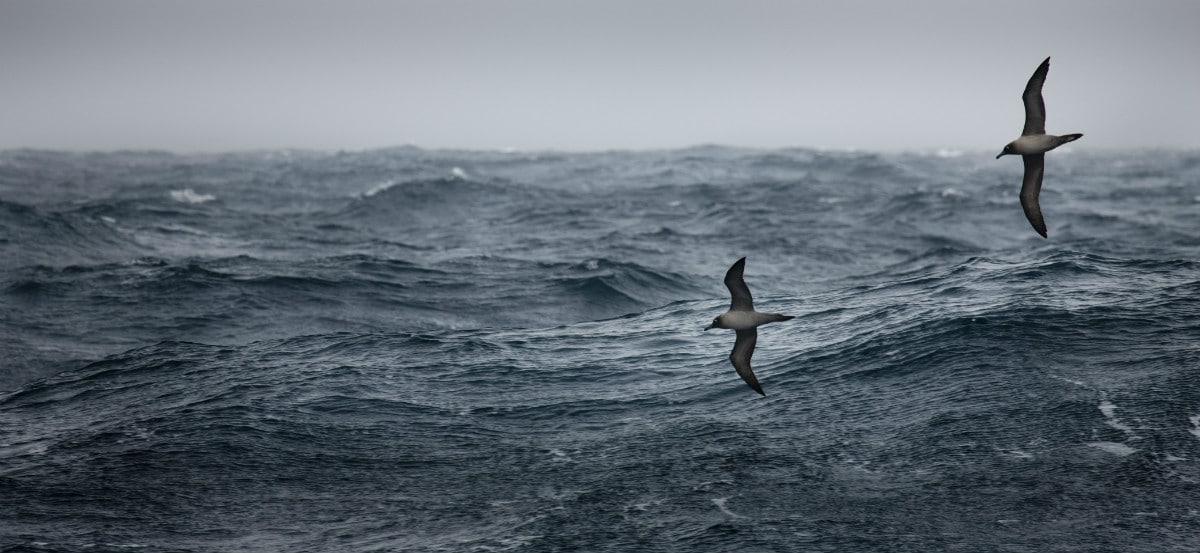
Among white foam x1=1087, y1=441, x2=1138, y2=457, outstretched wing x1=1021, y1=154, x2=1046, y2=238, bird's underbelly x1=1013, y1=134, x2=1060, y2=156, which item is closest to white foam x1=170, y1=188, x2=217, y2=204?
outstretched wing x1=1021, y1=154, x2=1046, y2=238

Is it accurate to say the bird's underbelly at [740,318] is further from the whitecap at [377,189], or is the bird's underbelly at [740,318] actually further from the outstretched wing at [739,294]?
the whitecap at [377,189]

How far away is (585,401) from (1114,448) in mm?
10083

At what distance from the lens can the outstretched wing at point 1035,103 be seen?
15.8 metres

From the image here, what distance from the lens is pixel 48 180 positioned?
308 feet

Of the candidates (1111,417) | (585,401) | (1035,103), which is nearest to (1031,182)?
(1035,103)

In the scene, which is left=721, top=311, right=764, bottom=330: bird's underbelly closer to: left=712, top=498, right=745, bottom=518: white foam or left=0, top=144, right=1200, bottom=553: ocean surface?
left=0, top=144, right=1200, bottom=553: ocean surface

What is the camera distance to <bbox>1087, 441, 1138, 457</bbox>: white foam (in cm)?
1658

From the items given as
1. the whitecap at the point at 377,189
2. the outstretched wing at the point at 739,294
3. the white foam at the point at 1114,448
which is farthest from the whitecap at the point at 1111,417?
the whitecap at the point at 377,189

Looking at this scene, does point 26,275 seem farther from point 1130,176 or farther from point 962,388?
point 1130,176

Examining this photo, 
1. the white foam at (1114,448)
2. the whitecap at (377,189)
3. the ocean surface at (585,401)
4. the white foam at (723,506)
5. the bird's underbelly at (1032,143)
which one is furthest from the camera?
the whitecap at (377,189)

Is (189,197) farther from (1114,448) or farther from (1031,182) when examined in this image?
(1114,448)

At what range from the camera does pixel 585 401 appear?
71.7 ft

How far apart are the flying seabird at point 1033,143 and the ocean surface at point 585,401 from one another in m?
4.08

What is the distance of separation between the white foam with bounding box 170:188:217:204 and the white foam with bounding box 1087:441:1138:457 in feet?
201
